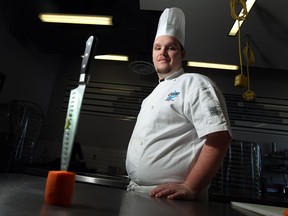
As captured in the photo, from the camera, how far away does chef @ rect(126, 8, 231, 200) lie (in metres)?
0.83

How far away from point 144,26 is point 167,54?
0.55 m

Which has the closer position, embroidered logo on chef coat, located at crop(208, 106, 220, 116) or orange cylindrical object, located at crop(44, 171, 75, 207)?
orange cylindrical object, located at crop(44, 171, 75, 207)

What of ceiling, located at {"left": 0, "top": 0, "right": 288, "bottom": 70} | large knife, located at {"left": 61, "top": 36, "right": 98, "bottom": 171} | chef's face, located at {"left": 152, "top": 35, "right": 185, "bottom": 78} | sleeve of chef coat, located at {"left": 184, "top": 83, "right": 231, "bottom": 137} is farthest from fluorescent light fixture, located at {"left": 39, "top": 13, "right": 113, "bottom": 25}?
large knife, located at {"left": 61, "top": 36, "right": 98, "bottom": 171}

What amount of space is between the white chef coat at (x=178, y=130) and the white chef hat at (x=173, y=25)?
0.95ft

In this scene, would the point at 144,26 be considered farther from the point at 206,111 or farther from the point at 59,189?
the point at 59,189

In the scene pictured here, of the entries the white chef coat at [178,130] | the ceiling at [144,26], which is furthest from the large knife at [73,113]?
the ceiling at [144,26]

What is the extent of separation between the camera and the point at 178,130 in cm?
95

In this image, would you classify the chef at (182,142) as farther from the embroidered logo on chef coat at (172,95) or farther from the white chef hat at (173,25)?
the white chef hat at (173,25)

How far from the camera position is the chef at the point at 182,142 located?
83 centimetres

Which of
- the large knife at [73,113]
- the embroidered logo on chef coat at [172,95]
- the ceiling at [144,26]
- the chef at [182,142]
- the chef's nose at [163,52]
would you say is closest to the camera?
the large knife at [73,113]

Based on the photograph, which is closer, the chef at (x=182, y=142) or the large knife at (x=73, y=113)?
the large knife at (x=73, y=113)

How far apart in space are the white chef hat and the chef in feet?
0.94

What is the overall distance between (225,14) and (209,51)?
0.48 m

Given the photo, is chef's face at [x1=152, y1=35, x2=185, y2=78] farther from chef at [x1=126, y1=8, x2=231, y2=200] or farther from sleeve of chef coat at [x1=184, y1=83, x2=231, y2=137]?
sleeve of chef coat at [x1=184, y1=83, x2=231, y2=137]
